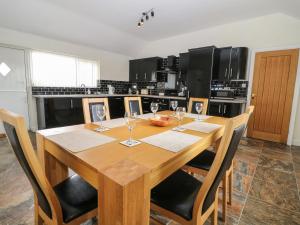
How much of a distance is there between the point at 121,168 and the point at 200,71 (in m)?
4.01

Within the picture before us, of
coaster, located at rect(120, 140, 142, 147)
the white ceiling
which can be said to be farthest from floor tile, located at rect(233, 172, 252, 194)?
the white ceiling

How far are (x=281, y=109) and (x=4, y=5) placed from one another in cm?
580

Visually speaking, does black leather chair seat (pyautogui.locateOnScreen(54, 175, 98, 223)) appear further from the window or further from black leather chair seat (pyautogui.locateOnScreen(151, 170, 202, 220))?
the window

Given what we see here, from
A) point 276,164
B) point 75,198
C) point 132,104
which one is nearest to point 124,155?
point 75,198

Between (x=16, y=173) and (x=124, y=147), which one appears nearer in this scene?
(x=124, y=147)

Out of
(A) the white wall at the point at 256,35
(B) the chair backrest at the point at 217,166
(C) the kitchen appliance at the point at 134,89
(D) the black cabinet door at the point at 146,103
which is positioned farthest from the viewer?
(C) the kitchen appliance at the point at 134,89

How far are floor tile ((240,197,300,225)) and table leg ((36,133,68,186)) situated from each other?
1631 mm

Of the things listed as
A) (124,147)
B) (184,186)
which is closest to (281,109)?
(184,186)

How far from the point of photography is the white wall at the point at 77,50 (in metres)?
3.56

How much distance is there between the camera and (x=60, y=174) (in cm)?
138

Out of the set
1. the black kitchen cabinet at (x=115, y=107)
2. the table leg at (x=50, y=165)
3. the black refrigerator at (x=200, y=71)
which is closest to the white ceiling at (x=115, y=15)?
the black refrigerator at (x=200, y=71)

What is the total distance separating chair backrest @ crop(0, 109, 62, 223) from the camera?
73 cm

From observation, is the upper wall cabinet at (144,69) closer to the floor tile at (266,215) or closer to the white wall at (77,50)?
the white wall at (77,50)

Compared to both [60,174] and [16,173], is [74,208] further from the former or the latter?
[16,173]
